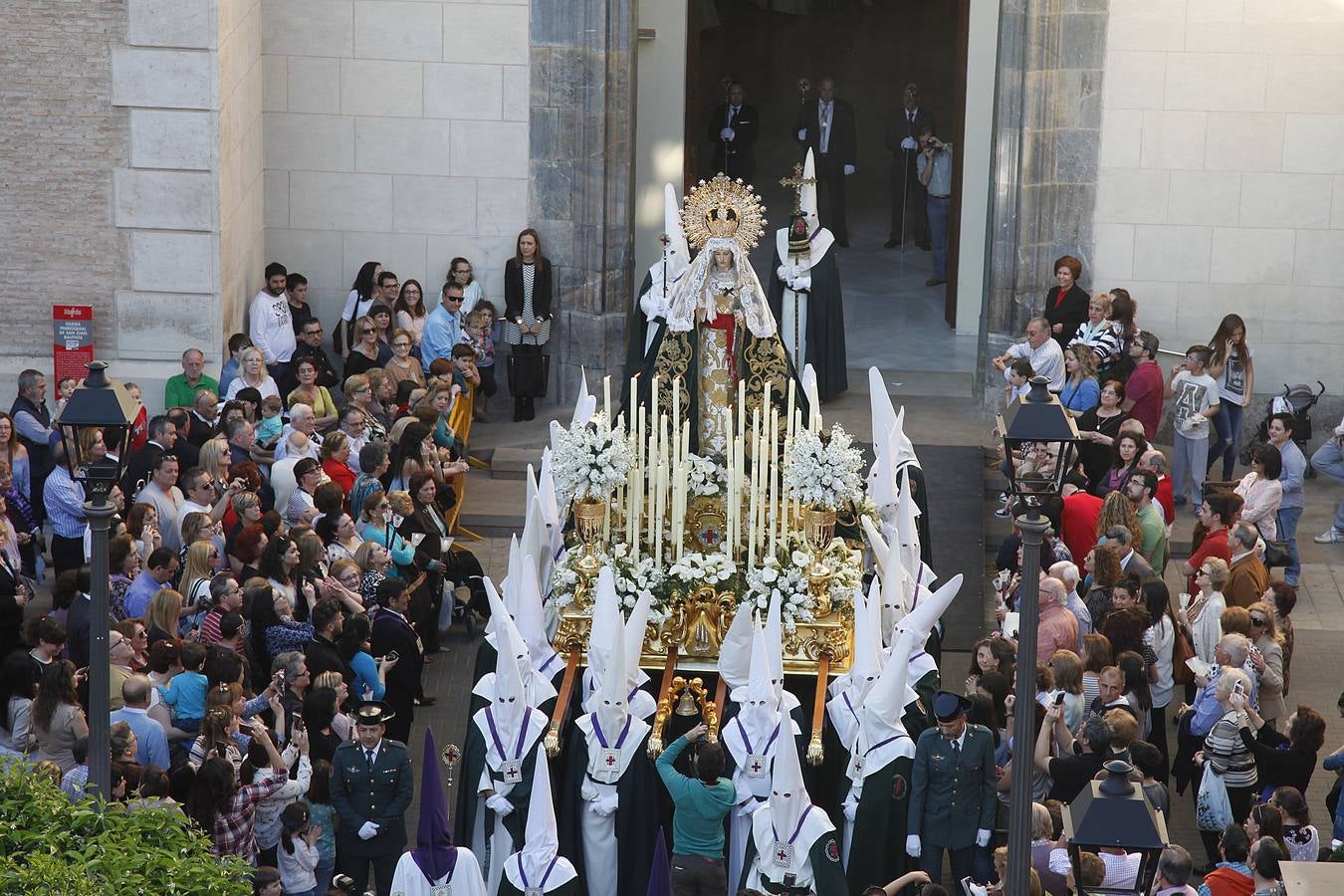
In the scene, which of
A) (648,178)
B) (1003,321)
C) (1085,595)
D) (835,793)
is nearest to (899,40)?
(648,178)

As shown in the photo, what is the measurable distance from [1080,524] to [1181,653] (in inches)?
56.9

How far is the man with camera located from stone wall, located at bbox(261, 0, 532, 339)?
533 centimetres

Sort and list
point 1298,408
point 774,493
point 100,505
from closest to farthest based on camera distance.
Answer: point 100,505 → point 774,493 → point 1298,408

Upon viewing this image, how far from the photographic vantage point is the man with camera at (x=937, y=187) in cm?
2212

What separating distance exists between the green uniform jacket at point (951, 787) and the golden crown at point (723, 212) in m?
3.30

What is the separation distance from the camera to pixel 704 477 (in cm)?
1249

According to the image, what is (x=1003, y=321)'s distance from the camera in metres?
18.2

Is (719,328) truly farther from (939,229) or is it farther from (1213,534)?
(939,229)

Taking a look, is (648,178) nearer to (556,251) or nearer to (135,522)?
(556,251)

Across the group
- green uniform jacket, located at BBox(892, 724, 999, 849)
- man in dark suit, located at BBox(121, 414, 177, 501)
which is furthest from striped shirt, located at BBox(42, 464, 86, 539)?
green uniform jacket, located at BBox(892, 724, 999, 849)

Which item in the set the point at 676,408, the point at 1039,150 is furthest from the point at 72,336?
the point at 1039,150

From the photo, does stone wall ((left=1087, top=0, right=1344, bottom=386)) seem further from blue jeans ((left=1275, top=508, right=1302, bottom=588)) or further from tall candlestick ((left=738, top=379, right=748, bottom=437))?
tall candlestick ((left=738, top=379, right=748, bottom=437))

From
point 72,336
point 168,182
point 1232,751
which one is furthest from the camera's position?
point 72,336

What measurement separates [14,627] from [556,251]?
7051mm
